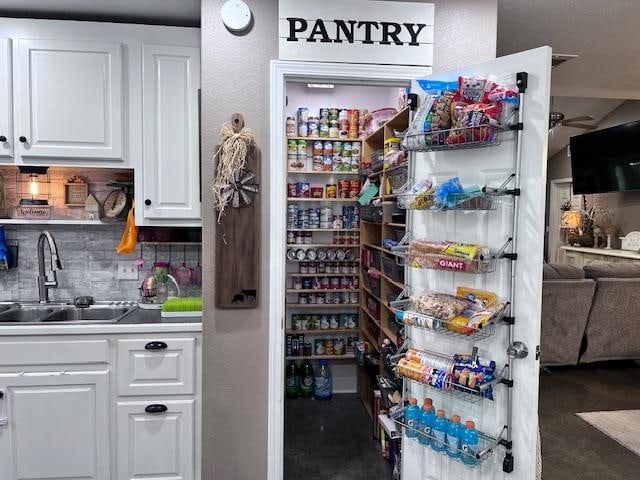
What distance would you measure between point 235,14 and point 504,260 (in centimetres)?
157

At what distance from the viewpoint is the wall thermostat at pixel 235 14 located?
194 centimetres

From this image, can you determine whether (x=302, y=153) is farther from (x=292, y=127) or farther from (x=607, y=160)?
(x=607, y=160)

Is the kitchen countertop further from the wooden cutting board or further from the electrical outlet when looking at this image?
the electrical outlet

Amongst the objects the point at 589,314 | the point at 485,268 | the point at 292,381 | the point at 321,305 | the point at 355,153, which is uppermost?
the point at 355,153

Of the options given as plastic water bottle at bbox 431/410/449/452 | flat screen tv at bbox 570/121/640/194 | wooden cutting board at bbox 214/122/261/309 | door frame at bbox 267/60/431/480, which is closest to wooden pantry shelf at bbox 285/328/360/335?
door frame at bbox 267/60/431/480

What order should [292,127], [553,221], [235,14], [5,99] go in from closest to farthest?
[235,14] < [5,99] < [292,127] < [553,221]

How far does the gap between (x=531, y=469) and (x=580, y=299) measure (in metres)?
2.83

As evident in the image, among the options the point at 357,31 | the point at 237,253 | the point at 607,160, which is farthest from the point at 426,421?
the point at 607,160

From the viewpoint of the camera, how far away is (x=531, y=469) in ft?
5.21

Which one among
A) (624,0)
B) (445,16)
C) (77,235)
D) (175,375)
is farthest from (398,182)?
(77,235)

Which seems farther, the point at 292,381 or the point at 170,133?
the point at 292,381

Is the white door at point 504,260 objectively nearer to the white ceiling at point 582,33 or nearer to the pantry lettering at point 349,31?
the pantry lettering at point 349,31

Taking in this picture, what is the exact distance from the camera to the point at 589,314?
4.02 meters

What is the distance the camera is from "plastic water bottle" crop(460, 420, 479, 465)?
165 cm
